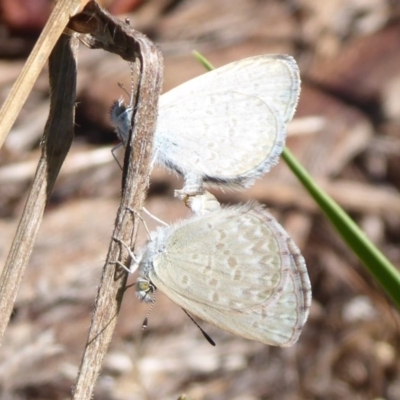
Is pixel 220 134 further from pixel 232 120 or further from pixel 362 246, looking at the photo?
pixel 362 246

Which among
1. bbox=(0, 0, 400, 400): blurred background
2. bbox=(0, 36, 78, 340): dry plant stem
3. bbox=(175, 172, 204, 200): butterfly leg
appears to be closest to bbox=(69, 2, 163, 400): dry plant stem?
bbox=(0, 36, 78, 340): dry plant stem

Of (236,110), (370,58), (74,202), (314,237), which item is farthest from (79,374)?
(370,58)

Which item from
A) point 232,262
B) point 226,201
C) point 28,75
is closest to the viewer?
point 28,75

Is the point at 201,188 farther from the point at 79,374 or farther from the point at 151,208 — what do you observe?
the point at 151,208

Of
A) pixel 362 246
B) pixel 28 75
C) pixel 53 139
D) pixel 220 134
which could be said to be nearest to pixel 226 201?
pixel 220 134

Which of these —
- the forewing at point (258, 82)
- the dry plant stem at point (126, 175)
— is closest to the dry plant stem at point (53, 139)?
the dry plant stem at point (126, 175)

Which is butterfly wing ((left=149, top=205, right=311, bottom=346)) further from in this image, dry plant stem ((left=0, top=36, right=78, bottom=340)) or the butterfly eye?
dry plant stem ((left=0, top=36, right=78, bottom=340))

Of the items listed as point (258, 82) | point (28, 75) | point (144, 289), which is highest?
point (28, 75)
